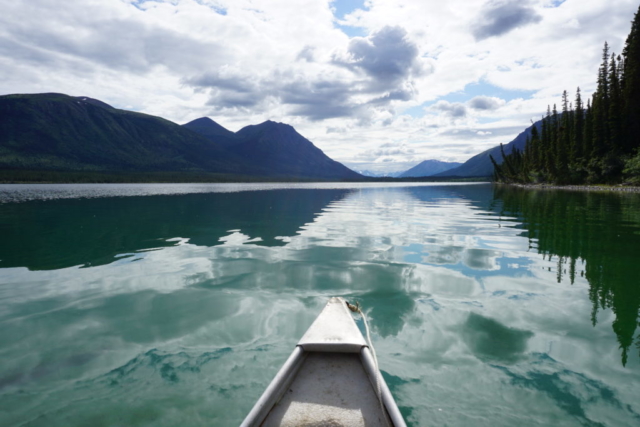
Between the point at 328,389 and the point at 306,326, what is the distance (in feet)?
10.9

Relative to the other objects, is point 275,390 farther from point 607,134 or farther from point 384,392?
point 607,134

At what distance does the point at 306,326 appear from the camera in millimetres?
8477

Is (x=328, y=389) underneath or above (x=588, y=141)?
underneath

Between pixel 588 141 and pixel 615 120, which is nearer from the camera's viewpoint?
pixel 615 120

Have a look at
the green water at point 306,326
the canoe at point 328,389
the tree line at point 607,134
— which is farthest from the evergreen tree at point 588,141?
the canoe at point 328,389

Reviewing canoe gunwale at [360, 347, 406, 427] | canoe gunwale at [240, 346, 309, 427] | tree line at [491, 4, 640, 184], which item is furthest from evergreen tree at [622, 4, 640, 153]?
canoe gunwale at [240, 346, 309, 427]

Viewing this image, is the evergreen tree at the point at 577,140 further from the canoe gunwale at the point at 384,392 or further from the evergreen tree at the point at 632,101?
the canoe gunwale at the point at 384,392

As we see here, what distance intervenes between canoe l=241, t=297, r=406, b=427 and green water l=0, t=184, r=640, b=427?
932 millimetres

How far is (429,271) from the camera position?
42.5ft

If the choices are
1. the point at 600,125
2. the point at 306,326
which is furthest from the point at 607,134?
the point at 306,326

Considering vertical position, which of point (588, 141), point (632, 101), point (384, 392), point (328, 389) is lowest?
point (328, 389)

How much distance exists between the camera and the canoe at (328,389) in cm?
451

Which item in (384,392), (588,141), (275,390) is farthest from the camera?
(588,141)

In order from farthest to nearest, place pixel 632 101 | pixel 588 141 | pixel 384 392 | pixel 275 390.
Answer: pixel 588 141 < pixel 632 101 < pixel 275 390 < pixel 384 392
